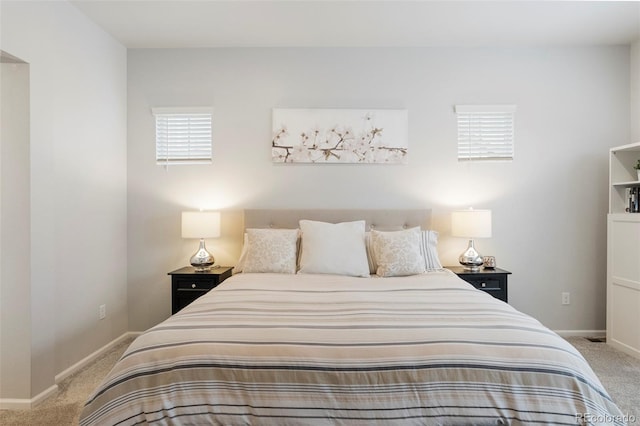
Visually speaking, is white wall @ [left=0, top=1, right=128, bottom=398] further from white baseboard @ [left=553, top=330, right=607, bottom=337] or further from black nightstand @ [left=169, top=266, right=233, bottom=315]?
white baseboard @ [left=553, top=330, right=607, bottom=337]

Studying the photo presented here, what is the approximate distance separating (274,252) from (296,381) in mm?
1578

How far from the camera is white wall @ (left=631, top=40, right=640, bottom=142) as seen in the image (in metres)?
3.32

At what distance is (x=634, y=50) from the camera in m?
3.36

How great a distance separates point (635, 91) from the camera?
3.36 metres

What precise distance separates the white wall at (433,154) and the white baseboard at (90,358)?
154mm

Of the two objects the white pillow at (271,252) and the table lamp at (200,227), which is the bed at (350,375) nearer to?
the white pillow at (271,252)

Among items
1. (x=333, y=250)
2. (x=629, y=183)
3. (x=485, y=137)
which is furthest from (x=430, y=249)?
(x=629, y=183)

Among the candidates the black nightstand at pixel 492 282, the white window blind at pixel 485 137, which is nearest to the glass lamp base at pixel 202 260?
the black nightstand at pixel 492 282

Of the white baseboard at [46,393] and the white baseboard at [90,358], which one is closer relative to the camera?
the white baseboard at [46,393]

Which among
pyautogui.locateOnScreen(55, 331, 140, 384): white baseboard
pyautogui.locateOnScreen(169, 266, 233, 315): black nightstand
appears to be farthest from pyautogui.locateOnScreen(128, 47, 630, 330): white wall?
pyautogui.locateOnScreen(169, 266, 233, 315): black nightstand

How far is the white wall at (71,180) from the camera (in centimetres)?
227

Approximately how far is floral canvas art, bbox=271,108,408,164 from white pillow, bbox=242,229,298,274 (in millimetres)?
864

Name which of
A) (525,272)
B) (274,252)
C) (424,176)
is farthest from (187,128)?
(525,272)

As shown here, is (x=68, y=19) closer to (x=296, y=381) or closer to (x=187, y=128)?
(x=187, y=128)
